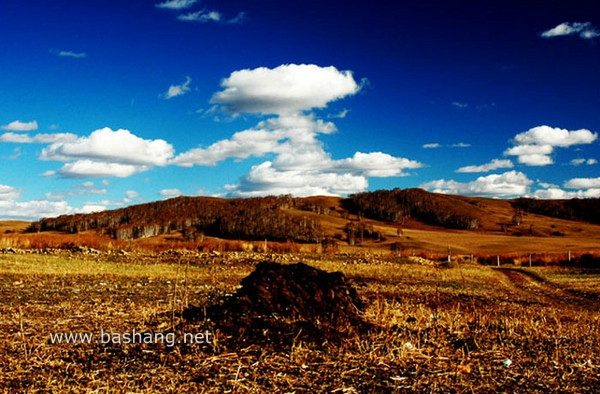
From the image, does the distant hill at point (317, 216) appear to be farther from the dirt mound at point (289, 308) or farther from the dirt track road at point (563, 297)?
the dirt mound at point (289, 308)

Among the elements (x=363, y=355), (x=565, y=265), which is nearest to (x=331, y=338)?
(x=363, y=355)

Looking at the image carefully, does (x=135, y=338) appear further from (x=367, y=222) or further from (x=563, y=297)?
(x=367, y=222)

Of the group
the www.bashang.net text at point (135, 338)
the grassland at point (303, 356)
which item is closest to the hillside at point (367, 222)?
the grassland at point (303, 356)

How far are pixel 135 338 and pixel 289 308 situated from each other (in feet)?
8.83

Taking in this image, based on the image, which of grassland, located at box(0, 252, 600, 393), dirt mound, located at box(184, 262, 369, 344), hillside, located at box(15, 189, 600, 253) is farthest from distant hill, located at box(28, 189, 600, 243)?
dirt mound, located at box(184, 262, 369, 344)

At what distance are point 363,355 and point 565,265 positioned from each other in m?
44.4

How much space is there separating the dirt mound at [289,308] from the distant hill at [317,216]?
88.3 metres

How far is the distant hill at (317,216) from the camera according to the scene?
109775mm

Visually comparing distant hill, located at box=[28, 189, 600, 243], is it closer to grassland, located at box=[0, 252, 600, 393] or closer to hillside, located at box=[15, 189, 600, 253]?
hillside, located at box=[15, 189, 600, 253]

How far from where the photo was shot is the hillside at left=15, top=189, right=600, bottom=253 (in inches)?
3967

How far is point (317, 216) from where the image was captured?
401ft

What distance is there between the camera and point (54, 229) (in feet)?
417

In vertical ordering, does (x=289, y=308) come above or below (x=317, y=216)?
below

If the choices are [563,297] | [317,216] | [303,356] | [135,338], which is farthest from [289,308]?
[317,216]
